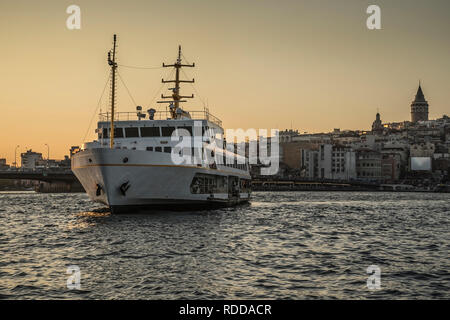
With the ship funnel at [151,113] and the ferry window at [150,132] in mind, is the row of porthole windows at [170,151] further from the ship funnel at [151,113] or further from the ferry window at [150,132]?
the ship funnel at [151,113]

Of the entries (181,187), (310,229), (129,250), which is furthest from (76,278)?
(181,187)

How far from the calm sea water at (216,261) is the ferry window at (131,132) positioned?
34.9 feet

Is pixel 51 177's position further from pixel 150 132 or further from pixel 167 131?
pixel 167 131

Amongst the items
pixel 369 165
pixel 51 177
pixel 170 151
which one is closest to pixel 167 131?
pixel 170 151

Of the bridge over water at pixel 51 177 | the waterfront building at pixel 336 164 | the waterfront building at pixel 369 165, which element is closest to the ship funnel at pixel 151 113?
the bridge over water at pixel 51 177

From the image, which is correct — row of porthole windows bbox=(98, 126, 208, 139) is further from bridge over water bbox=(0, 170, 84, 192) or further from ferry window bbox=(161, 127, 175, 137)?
bridge over water bbox=(0, 170, 84, 192)

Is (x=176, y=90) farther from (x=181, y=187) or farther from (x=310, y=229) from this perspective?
(x=310, y=229)

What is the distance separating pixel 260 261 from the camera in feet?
54.9

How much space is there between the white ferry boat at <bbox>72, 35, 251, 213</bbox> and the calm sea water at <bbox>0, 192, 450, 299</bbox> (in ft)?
12.5

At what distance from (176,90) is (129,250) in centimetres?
2921

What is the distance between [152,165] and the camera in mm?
31016
